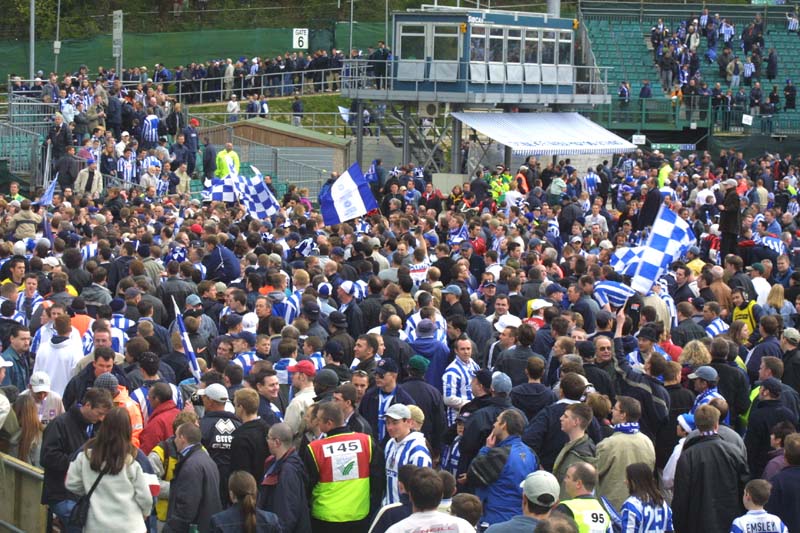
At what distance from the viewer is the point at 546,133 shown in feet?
119

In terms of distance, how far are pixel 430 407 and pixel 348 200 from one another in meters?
9.41

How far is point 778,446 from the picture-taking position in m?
10.1

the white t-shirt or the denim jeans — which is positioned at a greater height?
the white t-shirt

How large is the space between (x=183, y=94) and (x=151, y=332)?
31036mm

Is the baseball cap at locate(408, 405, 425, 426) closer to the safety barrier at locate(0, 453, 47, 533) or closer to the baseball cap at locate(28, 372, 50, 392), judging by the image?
the safety barrier at locate(0, 453, 47, 533)

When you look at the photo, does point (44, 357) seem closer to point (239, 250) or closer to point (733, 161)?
point (239, 250)

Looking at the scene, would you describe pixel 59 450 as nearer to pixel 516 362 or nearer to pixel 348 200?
pixel 516 362

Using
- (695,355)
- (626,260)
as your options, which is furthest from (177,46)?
(695,355)

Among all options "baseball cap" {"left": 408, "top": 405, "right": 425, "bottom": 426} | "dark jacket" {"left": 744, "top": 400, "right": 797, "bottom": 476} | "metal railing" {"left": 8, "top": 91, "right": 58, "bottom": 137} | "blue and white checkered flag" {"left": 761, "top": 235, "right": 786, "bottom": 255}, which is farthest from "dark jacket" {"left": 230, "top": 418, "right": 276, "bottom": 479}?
"metal railing" {"left": 8, "top": 91, "right": 58, "bottom": 137}

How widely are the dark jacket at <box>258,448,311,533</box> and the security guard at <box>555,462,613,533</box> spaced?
1832mm

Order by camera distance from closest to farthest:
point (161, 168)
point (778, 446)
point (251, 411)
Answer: point (251, 411), point (778, 446), point (161, 168)

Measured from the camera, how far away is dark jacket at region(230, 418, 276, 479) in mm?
9336

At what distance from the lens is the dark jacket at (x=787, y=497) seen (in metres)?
9.30

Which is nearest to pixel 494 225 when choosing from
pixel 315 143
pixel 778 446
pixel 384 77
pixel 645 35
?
pixel 778 446
